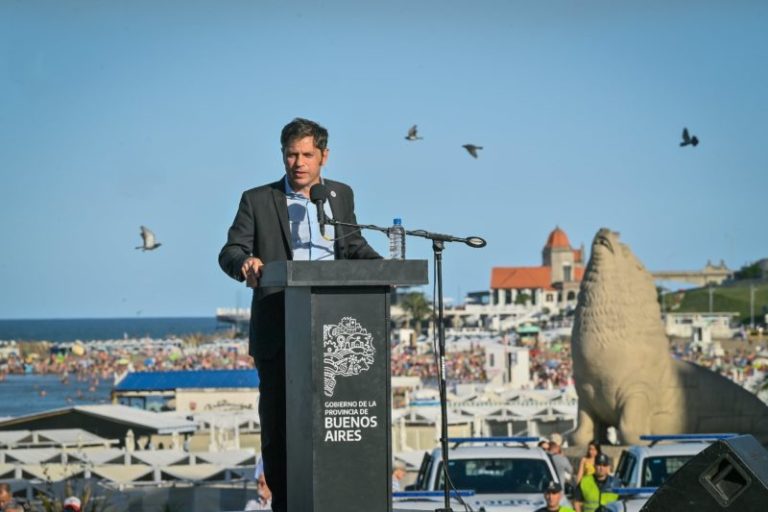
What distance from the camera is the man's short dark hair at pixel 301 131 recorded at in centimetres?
659

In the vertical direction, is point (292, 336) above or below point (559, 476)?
above

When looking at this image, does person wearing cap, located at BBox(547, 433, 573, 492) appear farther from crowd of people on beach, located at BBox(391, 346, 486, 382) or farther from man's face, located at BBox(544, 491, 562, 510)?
crowd of people on beach, located at BBox(391, 346, 486, 382)

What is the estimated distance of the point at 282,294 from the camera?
654 cm

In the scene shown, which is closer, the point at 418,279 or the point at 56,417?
the point at 418,279

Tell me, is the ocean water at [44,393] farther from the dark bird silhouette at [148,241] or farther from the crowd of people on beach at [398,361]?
the dark bird silhouette at [148,241]

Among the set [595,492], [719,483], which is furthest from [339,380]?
[595,492]

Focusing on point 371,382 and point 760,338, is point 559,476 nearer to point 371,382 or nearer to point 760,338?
point 371,382

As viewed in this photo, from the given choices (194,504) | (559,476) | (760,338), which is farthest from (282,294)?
(760,338)

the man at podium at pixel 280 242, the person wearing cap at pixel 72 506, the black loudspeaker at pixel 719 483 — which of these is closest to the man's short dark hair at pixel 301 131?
the man at podium at pixel 280 242

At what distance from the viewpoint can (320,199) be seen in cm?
637

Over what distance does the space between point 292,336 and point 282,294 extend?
0.95ft

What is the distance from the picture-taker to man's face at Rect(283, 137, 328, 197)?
662 centimetres

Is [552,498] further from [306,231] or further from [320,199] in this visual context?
[320,199]

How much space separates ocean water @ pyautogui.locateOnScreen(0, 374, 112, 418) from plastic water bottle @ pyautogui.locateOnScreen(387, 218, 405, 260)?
61.9 meters
